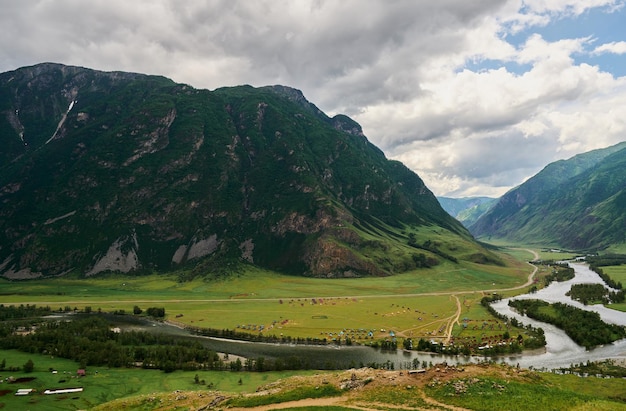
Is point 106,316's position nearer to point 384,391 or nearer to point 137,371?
point 137,371

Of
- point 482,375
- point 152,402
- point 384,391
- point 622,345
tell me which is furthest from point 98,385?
point 622,345

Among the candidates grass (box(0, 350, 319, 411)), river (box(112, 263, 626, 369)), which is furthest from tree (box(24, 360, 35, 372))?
river (box(112, 263, 626, 369))

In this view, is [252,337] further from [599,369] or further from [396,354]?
[599,369]

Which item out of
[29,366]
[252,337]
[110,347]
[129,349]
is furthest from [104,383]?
[252,337]

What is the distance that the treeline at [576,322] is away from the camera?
128400 millimetres

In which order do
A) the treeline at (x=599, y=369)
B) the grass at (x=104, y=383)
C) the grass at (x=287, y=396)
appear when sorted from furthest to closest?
the treeline at (x=599, y=369) → the grass at (x=104, y=383) → the grass at (x=287, y=396)

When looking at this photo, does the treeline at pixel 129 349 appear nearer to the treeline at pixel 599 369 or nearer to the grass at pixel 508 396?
the treeline at pixel 599 369

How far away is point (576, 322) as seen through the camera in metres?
144

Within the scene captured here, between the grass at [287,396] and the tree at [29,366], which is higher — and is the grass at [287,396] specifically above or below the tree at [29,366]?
above

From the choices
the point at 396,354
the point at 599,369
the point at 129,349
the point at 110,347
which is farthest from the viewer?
the point at 129,349

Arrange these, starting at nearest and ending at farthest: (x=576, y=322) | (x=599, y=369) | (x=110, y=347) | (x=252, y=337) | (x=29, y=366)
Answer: (x=599, y=369) < (x=29, y=366) < (x=110, y=347) < (x=576, y=322) < (x=252, y=337)

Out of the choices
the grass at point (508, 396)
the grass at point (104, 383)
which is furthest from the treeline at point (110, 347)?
the grass at point (508, 396)

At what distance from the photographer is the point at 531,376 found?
6444cm

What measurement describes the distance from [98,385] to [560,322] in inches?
6152
